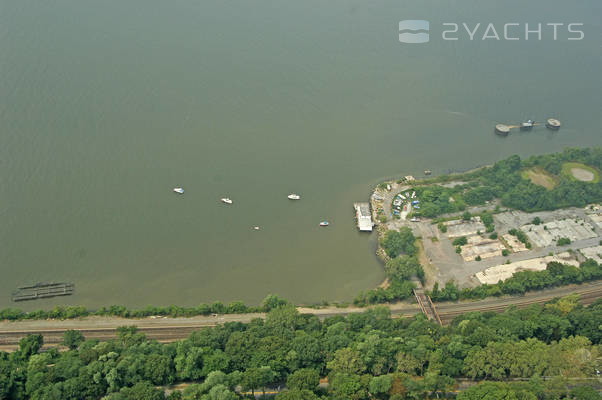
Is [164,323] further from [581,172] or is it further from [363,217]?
[581,172]

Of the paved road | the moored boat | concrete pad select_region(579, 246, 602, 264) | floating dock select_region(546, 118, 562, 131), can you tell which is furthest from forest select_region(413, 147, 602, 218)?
the paved road

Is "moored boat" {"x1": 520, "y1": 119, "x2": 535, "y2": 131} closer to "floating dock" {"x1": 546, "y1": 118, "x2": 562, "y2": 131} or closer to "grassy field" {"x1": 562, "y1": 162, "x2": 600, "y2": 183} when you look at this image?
"floating dock" {"x1": 546, "y1": 118, "x2": 562, "y2": 131}

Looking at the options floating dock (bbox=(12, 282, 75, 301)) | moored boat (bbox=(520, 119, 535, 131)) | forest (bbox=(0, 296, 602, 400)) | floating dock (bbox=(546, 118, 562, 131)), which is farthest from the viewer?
floating dock (bbox=(546, 118, 562, 131))

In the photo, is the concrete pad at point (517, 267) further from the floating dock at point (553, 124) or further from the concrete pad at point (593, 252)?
the floating dock at point (553, 124)

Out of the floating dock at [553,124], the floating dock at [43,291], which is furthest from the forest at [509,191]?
the floating dock at [43,291]

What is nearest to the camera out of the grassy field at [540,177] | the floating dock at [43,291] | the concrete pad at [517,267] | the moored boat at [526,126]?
the floating dock at [43,291]

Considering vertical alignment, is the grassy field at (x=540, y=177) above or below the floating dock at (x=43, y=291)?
above

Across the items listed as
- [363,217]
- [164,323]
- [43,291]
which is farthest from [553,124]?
[43,291]
